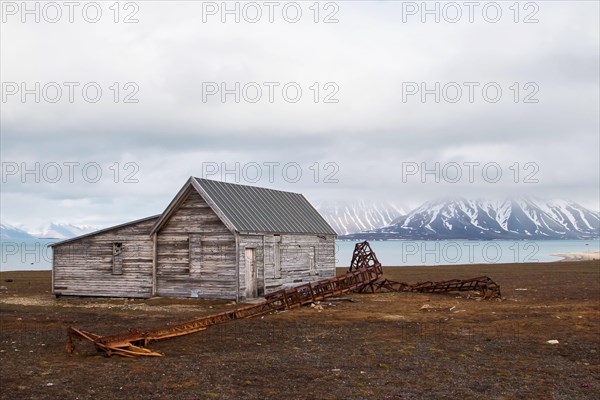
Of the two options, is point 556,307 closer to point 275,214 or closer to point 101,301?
point 275,214

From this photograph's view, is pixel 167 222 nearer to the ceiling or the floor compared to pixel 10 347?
nearer to the ceiling

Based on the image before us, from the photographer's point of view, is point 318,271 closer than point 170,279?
No

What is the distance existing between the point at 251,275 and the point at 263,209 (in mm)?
5130

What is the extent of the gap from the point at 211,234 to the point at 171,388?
62.0 feet

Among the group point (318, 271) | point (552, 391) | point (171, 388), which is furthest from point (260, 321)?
point (318, 271)

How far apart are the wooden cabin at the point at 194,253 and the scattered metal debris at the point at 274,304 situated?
12.1 ft

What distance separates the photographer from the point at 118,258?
32.7m

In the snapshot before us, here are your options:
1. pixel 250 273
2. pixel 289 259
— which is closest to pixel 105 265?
pixel 250 273

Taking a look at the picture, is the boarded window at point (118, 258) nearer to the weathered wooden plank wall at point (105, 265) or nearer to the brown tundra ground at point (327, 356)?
the weathered wooden plank wall at point (105, 265)

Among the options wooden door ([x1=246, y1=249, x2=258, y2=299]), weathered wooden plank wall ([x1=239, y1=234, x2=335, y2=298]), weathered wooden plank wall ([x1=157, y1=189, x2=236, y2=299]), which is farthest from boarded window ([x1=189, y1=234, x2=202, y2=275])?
wooden door ([x1=246, y1=249, x2=258, y2=299])

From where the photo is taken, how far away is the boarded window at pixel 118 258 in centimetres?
3262

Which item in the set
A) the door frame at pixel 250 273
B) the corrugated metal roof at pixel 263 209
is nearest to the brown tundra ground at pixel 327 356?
the door frame at pixel 250 273

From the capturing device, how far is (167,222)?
31781 millimetres

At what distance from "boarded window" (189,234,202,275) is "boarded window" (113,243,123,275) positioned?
4.27m
